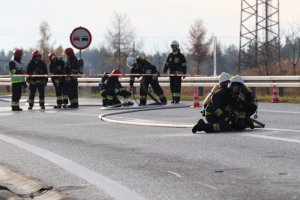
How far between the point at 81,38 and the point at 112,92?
288cm

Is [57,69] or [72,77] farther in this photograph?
[57,69]

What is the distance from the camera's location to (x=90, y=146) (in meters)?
11.9

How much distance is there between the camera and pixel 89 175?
28.3 ft

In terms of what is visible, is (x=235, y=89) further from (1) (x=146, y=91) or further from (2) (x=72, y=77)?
(2) (x=72, y=77)

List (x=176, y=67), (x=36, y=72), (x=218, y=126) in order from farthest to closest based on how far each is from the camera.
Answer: (x=176, y=67)
(x=36, y=72)
(x=218, y=126)

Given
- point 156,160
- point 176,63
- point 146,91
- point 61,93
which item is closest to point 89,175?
point 156,160

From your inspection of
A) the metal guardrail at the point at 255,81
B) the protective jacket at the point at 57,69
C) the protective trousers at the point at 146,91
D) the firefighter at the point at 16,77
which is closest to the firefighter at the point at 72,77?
the protective jacket at the point at 57,69

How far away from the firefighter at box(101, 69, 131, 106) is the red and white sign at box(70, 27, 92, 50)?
81.7 inches

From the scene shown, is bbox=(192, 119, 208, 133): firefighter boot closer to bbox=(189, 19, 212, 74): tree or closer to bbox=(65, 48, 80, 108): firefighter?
bbox=(65, 48, 80, 108): firefighter

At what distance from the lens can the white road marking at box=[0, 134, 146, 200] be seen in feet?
23.7

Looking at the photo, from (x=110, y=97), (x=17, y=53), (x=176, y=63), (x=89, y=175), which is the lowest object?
(x=89, y=175)

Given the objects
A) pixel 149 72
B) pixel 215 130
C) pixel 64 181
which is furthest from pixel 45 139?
pixel 149 72

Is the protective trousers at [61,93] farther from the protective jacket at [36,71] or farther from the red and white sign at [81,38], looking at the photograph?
the red and white sign at [81,38]

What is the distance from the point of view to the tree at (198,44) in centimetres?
7638
